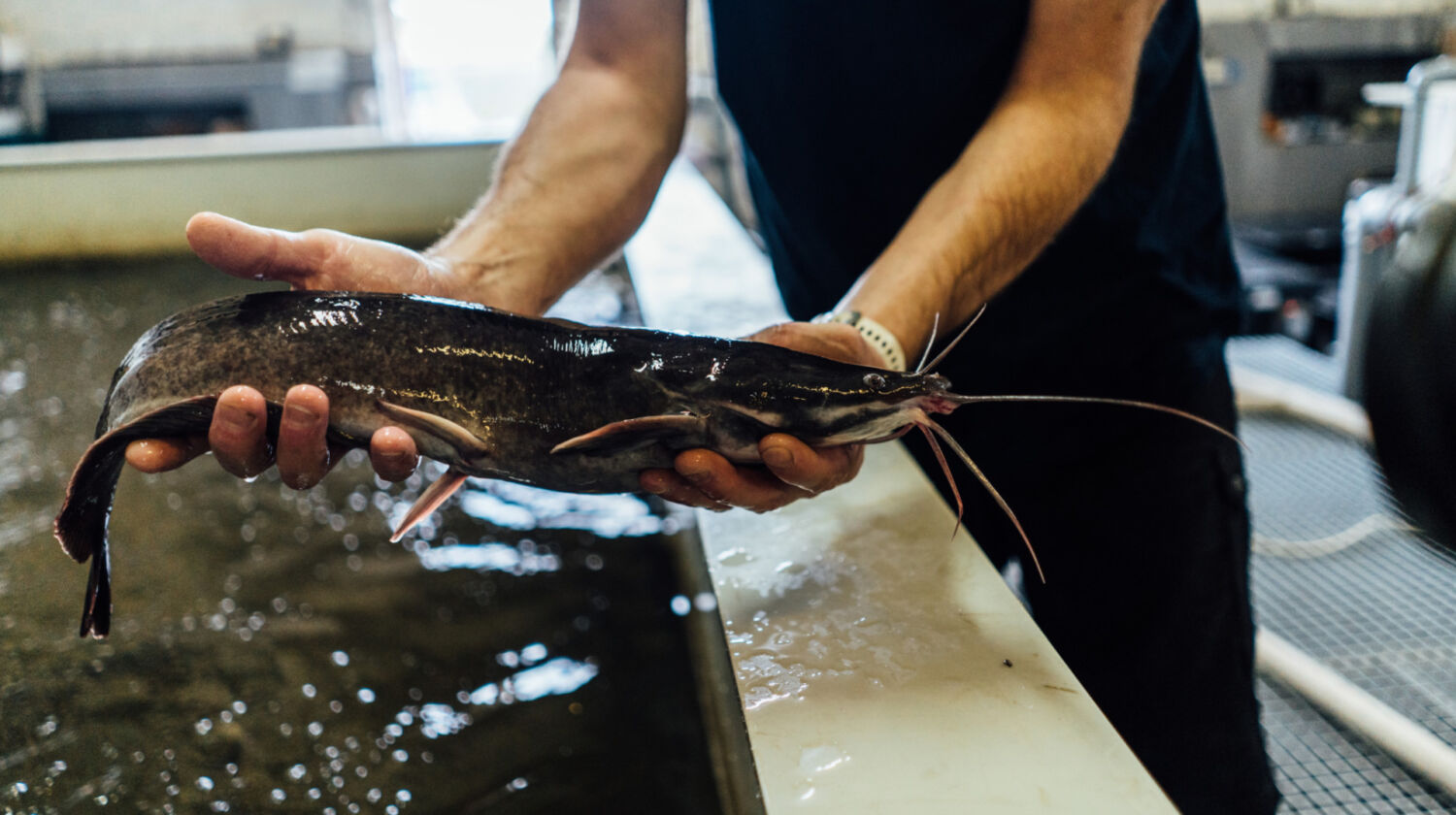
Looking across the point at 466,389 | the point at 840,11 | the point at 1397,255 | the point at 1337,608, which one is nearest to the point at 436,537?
the point at 466,389

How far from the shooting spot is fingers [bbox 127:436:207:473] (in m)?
0.98

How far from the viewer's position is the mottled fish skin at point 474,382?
97 cm

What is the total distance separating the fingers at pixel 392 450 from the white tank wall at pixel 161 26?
7128 millimetres

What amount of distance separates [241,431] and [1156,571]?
120 centimetres

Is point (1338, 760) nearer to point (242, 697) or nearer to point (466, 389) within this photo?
point (466, 389)

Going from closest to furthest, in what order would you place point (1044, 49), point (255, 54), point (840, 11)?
point (1044, 49), point (840, 11), point (255, 54)

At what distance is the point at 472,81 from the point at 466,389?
7.47 meters

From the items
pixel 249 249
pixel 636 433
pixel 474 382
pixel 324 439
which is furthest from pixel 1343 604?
pixel 249 249

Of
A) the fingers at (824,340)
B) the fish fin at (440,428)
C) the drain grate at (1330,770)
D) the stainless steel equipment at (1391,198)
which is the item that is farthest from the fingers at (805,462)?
the stainless steel equipment at (1391,198)

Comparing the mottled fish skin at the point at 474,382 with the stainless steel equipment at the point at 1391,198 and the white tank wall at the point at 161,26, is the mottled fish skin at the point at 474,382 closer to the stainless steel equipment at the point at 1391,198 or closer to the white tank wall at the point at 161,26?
the stainless steel equipment at the point at 1391,198

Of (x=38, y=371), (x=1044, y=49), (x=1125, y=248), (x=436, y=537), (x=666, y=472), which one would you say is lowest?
(x=436, y=537)

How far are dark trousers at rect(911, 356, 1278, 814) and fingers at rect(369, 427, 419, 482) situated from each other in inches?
33.6

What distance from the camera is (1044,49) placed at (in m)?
1.18

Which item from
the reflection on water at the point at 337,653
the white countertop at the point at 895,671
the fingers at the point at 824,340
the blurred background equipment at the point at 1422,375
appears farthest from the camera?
the reflection on water at the point at 337,653
